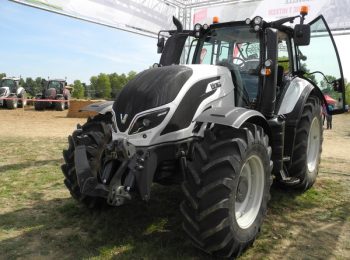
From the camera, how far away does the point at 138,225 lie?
160 inches

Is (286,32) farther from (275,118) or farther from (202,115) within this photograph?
(202,115)

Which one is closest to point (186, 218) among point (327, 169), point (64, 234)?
point (64, 234)

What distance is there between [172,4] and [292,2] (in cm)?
370

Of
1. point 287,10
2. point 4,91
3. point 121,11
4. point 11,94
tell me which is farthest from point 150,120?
point 11,94

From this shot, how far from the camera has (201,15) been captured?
13258 mm

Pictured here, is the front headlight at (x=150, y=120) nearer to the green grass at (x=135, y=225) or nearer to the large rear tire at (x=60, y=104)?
the green grass at (x=135, y=225)

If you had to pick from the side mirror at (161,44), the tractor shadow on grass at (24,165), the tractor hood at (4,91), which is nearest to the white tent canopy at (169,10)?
the tractor shadow on grass at (24,165)

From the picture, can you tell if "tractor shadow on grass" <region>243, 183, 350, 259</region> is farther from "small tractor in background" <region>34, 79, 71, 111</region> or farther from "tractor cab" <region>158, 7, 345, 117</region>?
"small tractor in background" <region>34, 79, 71, 111</region>

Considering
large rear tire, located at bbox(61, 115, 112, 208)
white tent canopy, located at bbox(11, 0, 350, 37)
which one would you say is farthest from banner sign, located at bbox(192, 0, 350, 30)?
large rear tire, located at bbox(61, 115, 112, 208)

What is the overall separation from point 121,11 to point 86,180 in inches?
328

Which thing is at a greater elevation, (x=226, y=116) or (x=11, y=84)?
(x=11, y=84)

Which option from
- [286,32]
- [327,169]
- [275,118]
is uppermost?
[286,32]

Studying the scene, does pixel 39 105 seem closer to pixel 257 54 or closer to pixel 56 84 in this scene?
pixel 56 84

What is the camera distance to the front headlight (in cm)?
345
